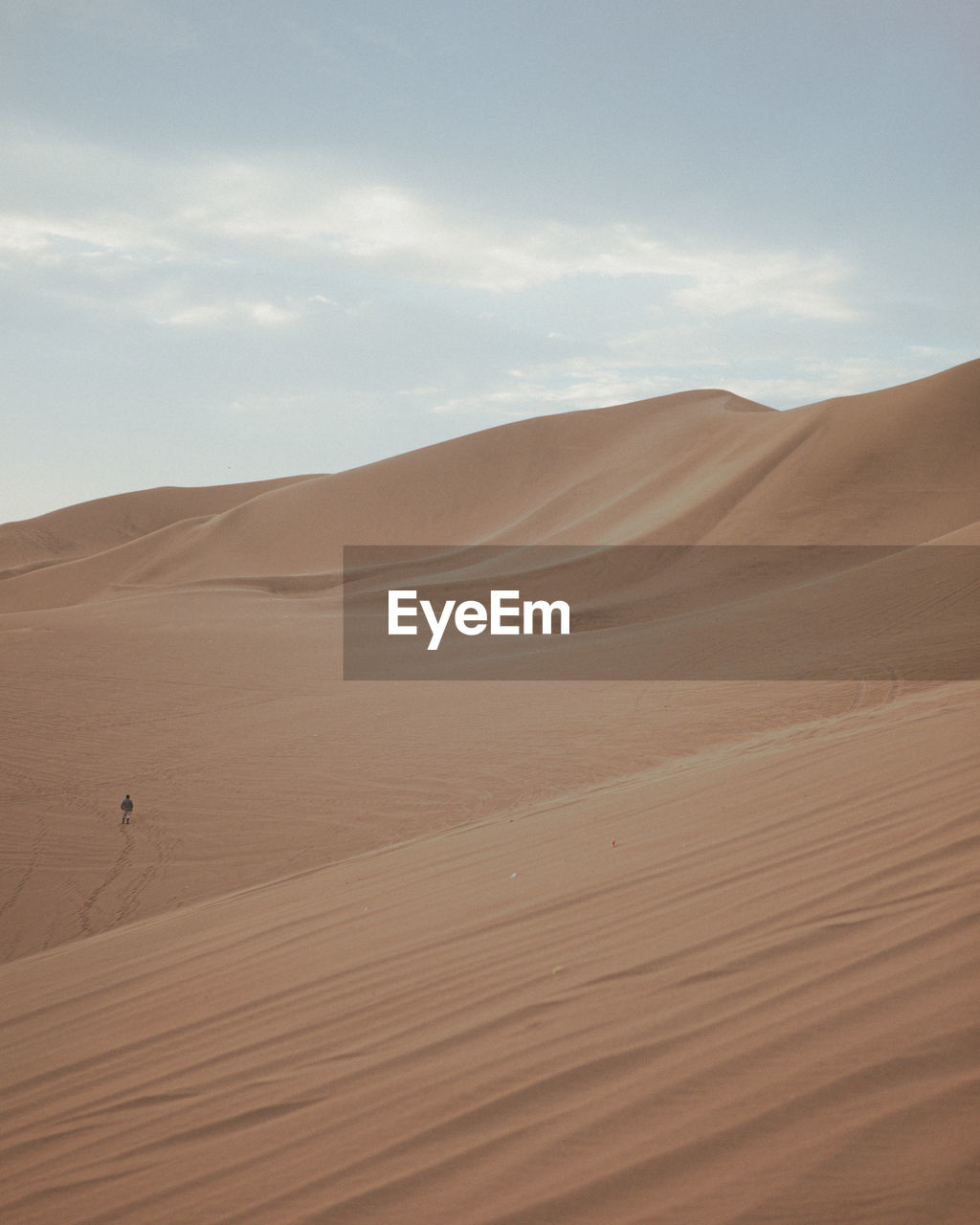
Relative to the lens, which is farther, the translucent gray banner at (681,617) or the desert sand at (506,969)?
the translucent gray banner at (681,617)

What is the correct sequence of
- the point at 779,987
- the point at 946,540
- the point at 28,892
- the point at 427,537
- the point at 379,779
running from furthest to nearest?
the point at 427,537 < the point at 946,540 < the point at 379,779 < the point at 28,892 < the point at 779,987

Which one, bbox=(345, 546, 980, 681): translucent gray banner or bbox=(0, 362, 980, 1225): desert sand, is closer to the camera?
bbox=(0, 362, 980, 1225): desert sand

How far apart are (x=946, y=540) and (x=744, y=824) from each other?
1724 cm

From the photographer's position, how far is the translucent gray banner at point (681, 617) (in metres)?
14.4

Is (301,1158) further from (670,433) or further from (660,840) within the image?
(670,433)

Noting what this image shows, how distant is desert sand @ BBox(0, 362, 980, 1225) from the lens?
2164 mm

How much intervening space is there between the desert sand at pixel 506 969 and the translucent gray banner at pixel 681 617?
109 inches

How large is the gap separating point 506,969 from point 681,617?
18484mm

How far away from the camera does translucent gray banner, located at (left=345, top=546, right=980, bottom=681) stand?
14391 mm

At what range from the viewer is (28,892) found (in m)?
6.83

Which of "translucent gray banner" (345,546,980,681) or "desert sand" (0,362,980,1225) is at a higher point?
"translucent gray banner" (345,546,980,681)

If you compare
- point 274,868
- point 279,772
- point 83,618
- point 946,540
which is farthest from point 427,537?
point 274,868

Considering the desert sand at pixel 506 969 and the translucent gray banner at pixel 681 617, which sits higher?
the translucent gray banner at pixel 681 617

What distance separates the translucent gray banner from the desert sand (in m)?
2.77
